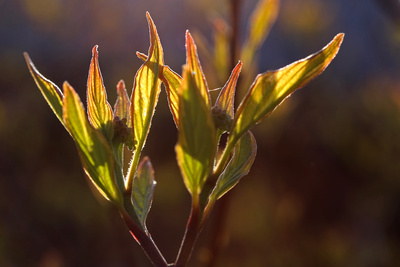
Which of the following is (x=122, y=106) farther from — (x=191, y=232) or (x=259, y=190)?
(x=259, y=190)

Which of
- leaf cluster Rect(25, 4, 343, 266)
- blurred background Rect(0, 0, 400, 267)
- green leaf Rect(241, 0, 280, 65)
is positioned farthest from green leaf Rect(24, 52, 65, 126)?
green leaf Rect(241, 0, 280, 65)

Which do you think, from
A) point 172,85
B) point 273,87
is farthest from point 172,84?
point 273,87

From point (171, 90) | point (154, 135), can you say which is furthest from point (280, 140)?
point (171, 90)

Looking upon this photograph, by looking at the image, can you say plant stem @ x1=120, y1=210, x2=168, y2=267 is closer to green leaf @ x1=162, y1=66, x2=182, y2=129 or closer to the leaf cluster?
the leaf cluster

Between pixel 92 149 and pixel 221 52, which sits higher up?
pixel 92 149

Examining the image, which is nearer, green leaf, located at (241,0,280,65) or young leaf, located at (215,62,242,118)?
young leaf, located at (215,62,242,118)

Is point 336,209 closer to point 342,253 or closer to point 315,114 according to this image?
point 342,253

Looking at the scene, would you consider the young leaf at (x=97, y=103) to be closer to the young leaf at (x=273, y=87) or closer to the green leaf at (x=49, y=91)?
the green leaf at (x=49, y=91)
